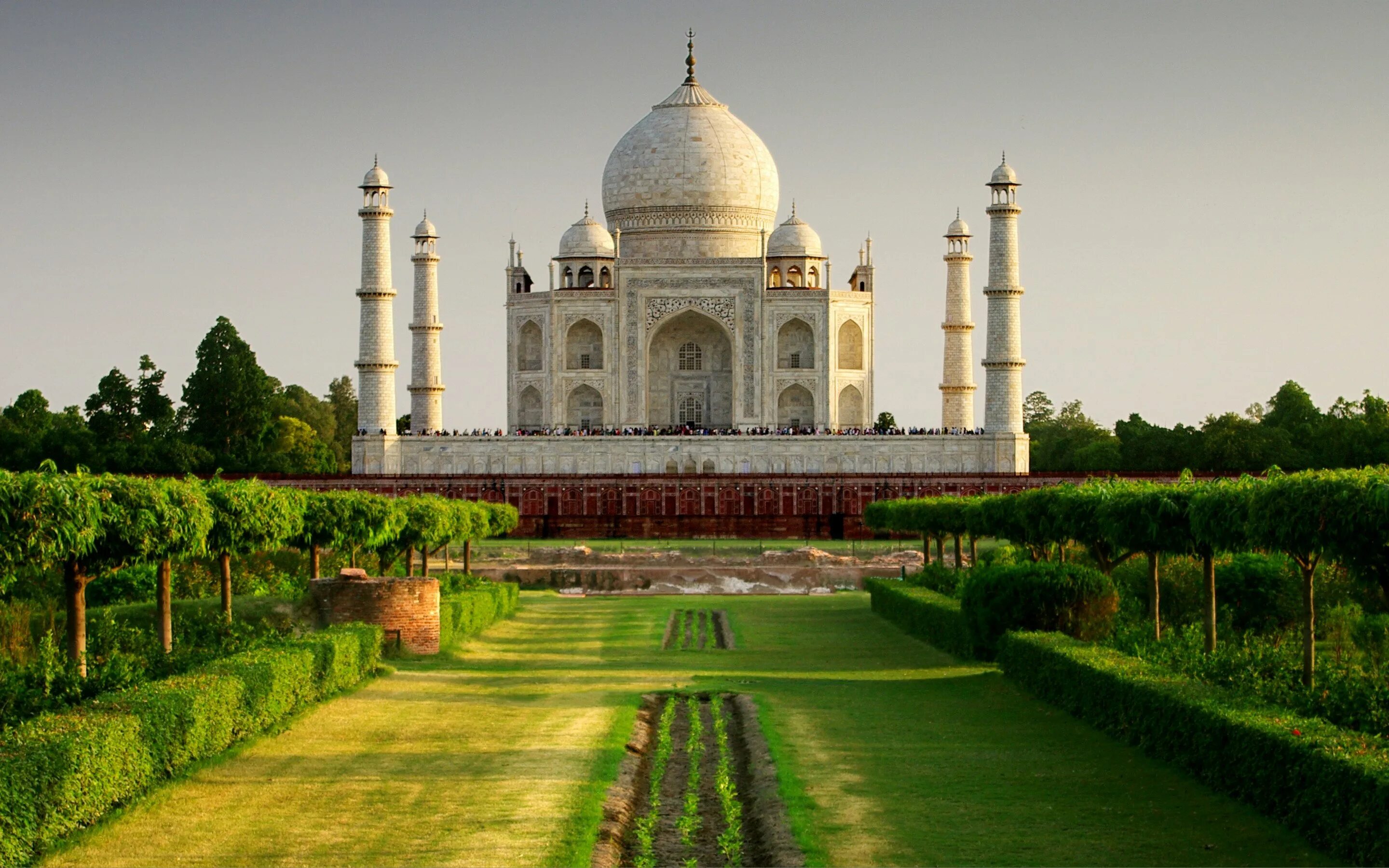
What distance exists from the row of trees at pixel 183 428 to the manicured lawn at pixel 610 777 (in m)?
33.8

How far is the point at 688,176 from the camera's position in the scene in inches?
2085

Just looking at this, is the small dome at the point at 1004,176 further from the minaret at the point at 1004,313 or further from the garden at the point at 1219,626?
the garden at the point at 1219,626

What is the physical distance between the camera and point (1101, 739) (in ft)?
37.5

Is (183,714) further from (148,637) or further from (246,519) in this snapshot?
(148,637)

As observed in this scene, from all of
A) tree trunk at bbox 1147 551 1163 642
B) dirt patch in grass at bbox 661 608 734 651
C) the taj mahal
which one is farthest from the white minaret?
tree trunk at bbox 1147 551 1163 642

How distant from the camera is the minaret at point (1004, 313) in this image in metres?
45.6

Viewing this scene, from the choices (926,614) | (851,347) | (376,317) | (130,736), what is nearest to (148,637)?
(130,736)

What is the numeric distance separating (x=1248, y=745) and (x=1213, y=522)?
381 centimetres

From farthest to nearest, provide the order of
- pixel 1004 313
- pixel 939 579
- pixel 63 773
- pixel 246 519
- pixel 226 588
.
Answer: pixel 1004 313 → pixel 939 579 → pixel 226 588 → pixel 246 519 → pixel 63 773

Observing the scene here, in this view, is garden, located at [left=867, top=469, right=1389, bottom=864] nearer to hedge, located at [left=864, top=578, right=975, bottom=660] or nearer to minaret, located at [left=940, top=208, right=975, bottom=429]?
hedge, located at [left=864, top=578, right=975, bottom=660]

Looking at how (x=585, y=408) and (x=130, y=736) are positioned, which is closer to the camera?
(x=130, y=736)

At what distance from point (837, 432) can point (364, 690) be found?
34199 millimetres

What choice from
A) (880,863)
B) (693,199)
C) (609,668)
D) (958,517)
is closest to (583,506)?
(693,199)

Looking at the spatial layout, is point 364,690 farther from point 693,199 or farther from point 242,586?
point 693,199
